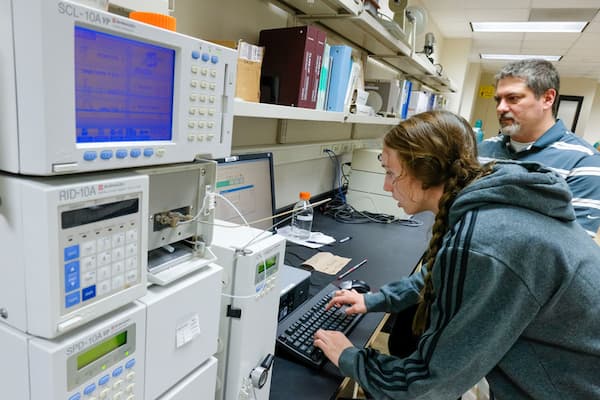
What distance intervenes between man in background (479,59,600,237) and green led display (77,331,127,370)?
1736 millimetres

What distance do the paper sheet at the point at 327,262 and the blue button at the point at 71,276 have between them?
45.1 inches

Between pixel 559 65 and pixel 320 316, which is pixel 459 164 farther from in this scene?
pixel 559 65

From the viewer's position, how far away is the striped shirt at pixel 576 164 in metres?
1.67

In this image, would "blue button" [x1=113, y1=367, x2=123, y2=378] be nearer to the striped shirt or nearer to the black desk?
the black desk

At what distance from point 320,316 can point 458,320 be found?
0.48 m

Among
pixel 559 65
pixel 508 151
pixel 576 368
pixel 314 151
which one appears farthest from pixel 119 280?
pixel 559 65

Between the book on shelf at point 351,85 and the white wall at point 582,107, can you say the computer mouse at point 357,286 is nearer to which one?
the book on shelf at point 351,85

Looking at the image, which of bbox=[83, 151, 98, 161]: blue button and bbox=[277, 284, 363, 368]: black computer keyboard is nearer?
bbox=[83, 151, 98, 161]: blue button

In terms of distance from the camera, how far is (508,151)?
6.75ft

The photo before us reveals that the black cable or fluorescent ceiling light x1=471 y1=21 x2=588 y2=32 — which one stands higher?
fluorescent ceiling light x1=471 y1=21 x2=588 y2=32

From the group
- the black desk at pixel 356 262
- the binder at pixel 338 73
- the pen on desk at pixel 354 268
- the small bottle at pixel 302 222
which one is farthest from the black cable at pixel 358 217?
Answer: the binder at pixel 338 73

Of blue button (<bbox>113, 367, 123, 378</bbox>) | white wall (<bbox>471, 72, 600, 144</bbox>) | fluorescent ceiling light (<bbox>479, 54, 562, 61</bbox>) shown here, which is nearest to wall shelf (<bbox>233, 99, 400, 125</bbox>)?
blue button (<bbox>113, 367, 123, 378</bbox>)

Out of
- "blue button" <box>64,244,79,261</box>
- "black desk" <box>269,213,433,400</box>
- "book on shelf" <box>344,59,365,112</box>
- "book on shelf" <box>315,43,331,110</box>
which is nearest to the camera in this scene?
"blue button" <box>64,244,79,261</box>

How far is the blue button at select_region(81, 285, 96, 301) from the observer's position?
50cm
